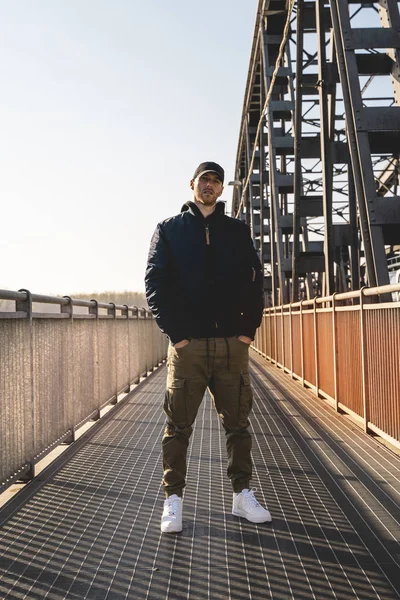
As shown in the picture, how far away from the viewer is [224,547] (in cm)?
336

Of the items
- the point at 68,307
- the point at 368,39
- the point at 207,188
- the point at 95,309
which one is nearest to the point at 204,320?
the point at 207,188

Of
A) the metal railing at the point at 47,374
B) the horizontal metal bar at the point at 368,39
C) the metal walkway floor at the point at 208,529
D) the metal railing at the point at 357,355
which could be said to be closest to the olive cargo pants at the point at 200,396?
the metal walkway floor at the point at 208,529

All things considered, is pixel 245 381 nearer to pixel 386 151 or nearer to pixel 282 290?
pixel 386 151

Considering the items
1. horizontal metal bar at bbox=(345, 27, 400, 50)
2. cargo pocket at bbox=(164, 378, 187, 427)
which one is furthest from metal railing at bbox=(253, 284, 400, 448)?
horizontal metal bar at bbox=(345, 27, 400, 50)

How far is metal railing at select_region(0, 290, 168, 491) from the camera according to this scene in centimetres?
443

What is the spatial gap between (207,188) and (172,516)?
1.87 metres

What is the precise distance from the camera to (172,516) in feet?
12.0

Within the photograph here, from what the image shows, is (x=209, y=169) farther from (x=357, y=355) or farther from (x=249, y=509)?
(x=357, y=355)

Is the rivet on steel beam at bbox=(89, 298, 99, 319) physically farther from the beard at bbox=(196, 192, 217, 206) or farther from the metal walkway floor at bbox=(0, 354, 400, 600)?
the beard at bbox=(196, 192, 217, 206)

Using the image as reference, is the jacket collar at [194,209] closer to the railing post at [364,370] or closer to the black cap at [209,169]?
the black cap at [209,169]

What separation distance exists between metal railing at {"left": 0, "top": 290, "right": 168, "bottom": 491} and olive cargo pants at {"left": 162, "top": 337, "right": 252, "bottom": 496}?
1.17 metres

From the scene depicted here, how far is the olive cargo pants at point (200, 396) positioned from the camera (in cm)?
380

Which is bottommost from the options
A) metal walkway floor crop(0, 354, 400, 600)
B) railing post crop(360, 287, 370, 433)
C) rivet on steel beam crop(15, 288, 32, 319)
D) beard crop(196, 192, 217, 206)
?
metal walkway floor crop(0, 354, 400, 600)

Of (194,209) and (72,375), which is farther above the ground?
(194,209)
